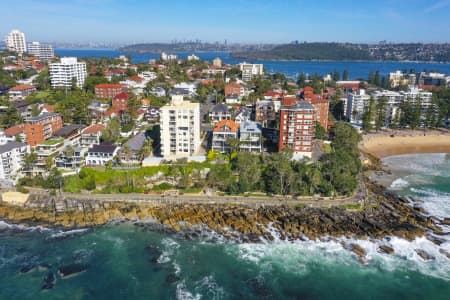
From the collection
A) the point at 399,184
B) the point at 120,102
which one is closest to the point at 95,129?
the point at 120,102

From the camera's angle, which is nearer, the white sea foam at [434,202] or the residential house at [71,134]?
the white sea foam at [434,202]

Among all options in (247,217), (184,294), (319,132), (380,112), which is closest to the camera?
(184,294)

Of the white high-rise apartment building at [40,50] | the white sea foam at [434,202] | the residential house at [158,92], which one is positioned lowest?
the white sea foam at [434,202]

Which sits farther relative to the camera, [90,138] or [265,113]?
[265,113]

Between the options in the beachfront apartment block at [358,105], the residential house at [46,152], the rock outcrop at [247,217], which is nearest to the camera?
the rock outcrop at [247,217]

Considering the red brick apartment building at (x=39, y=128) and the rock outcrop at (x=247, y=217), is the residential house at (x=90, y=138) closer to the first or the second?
the red brick apartment building at (x=39, y=128)

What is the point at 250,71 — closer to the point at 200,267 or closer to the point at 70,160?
the point at 70,160

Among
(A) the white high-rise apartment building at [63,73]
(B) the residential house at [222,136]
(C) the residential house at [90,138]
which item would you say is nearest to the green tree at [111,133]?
(C) the residential house at [90,138]

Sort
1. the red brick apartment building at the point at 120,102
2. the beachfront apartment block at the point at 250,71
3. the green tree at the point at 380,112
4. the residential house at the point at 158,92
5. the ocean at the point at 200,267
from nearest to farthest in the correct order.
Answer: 1. the ocean at the point at 200,267
2. the red brick apartment building at the point at 120,102
3. the green tree at the point at 380,112
4. the residential house at the point at 158,92
5. the beachfront apartment block at the point at 250,71

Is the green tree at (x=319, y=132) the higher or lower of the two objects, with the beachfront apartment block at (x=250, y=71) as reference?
lower
